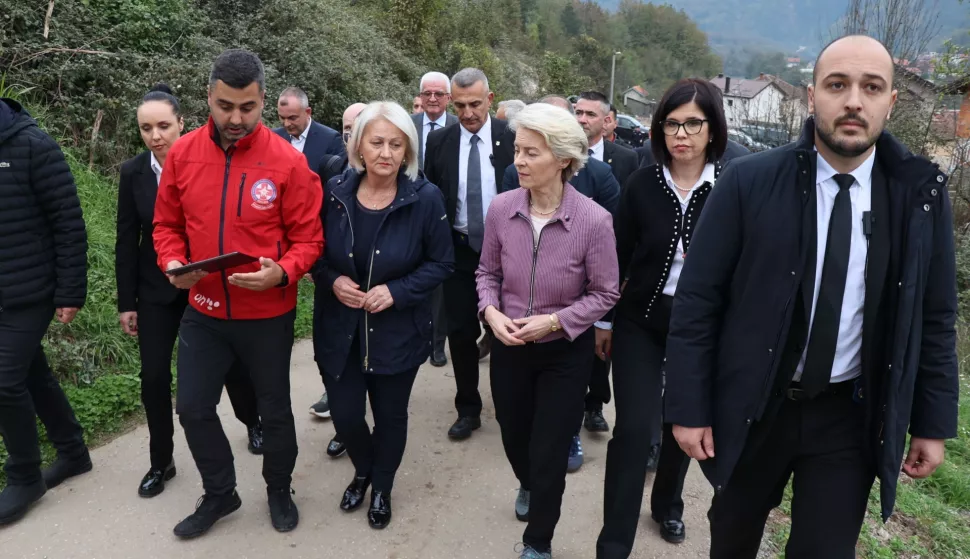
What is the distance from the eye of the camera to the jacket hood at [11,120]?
3.24m

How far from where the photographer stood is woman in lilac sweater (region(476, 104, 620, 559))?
10.4 feet

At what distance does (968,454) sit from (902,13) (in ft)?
31.1

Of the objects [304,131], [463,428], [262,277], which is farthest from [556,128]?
[304,131]

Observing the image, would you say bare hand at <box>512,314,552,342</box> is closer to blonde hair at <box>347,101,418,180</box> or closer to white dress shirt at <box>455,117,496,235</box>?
blonde hair at <box>347,101,418,180</box>

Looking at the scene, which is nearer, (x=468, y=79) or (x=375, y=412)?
(x=375, y=412)

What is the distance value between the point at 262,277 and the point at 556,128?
1492mm

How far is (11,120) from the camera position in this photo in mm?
3293

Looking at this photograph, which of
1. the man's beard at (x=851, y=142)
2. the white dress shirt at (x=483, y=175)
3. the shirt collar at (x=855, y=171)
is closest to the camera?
the man's beard at (x=851, y=142)

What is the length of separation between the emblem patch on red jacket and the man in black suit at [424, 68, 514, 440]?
1601mm

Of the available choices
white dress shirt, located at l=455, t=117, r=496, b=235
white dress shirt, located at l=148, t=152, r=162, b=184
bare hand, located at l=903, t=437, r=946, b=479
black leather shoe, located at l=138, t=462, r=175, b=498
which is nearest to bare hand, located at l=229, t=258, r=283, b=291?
white dress shirt, located at l=148, t=152, r=162, b=184

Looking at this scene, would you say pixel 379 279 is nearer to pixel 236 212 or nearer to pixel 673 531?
pixel 236 212

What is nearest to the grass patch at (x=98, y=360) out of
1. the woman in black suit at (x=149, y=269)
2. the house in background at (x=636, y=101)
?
the woman in black suit at (x=149, y=269)

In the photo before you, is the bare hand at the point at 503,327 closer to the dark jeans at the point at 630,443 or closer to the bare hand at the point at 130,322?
the dark jeans at the point at 630,443

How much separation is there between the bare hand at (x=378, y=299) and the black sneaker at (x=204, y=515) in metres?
1.23
